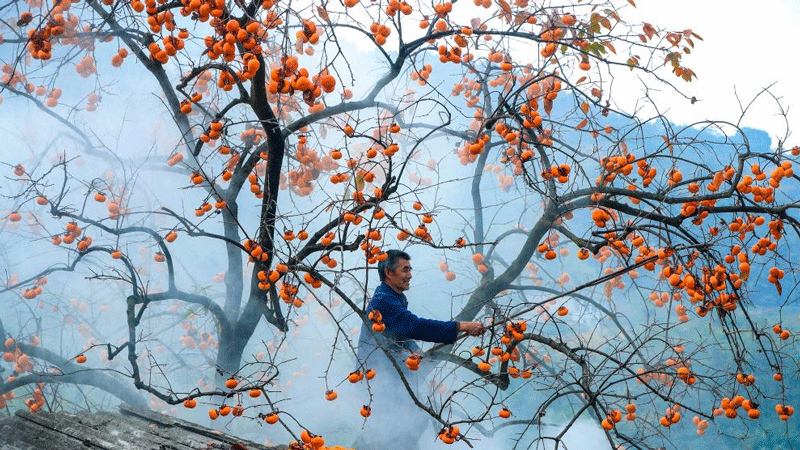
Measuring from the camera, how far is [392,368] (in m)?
3.77

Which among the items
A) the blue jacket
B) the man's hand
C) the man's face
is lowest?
the man's hand

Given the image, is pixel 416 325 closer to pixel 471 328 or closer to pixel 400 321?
pixel 400 321

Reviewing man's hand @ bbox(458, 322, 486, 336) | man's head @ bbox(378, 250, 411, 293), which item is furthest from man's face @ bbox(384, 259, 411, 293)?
man's hand @ bbox(458, 322, 486, 336)

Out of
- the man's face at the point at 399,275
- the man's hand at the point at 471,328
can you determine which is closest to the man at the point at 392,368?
the man's face at the point at 399,275

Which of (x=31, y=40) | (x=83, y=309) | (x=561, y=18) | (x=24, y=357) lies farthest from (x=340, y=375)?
(x=31, y=40)

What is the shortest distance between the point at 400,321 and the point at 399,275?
0.28m

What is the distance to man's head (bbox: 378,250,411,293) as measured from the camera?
3.47 meters

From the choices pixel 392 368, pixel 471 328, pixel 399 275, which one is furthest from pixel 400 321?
pixel 392 368

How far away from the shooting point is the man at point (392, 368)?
3352mm

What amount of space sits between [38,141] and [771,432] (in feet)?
22.5

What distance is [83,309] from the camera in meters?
6.51

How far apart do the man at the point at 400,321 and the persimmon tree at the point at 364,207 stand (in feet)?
0.56

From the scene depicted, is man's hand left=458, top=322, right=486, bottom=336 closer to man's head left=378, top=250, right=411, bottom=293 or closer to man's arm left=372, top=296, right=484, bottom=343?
man's arm left=372, top=296, right=484, bottom=343

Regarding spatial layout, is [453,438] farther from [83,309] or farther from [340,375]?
[83,309]
